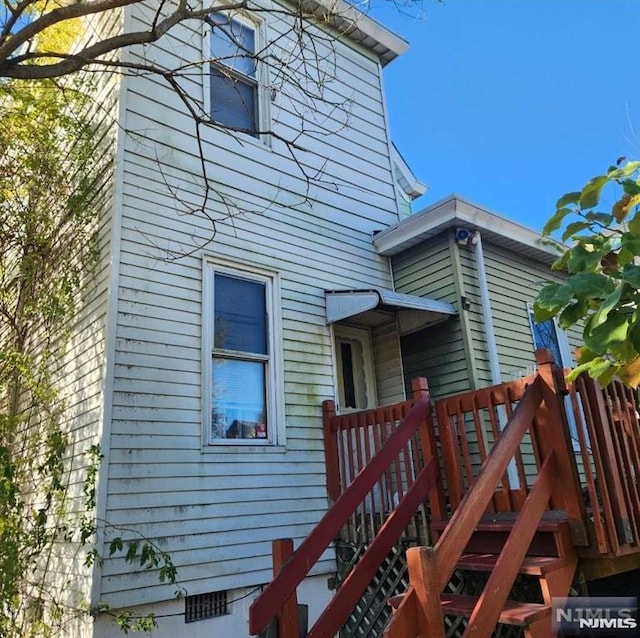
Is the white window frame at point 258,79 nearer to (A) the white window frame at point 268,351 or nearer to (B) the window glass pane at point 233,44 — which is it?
(B) the window glass pane at point 233,44

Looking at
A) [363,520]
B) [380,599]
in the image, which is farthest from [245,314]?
[380,599]

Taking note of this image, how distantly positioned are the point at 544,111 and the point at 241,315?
8.76m

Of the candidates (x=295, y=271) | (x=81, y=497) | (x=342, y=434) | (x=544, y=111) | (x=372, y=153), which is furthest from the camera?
(x=544, y=111)

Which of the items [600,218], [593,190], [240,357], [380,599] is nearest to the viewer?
[593,190]

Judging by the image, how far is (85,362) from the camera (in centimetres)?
482

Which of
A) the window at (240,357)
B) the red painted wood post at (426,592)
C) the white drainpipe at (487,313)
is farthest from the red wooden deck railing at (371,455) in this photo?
the red painted wood post at (426,592)

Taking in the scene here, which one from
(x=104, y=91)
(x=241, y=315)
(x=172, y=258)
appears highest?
(x=104, y=91)

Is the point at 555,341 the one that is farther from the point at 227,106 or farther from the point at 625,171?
the point at 625,171

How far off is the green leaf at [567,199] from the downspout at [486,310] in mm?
3663

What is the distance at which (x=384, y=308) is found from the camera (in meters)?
5.99

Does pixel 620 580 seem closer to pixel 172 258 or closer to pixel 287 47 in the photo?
pixel 172 258

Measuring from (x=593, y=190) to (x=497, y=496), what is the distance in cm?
230

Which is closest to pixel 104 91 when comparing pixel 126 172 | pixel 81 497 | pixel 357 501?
pixel 126 172

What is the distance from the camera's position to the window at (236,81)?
6.15 meters
